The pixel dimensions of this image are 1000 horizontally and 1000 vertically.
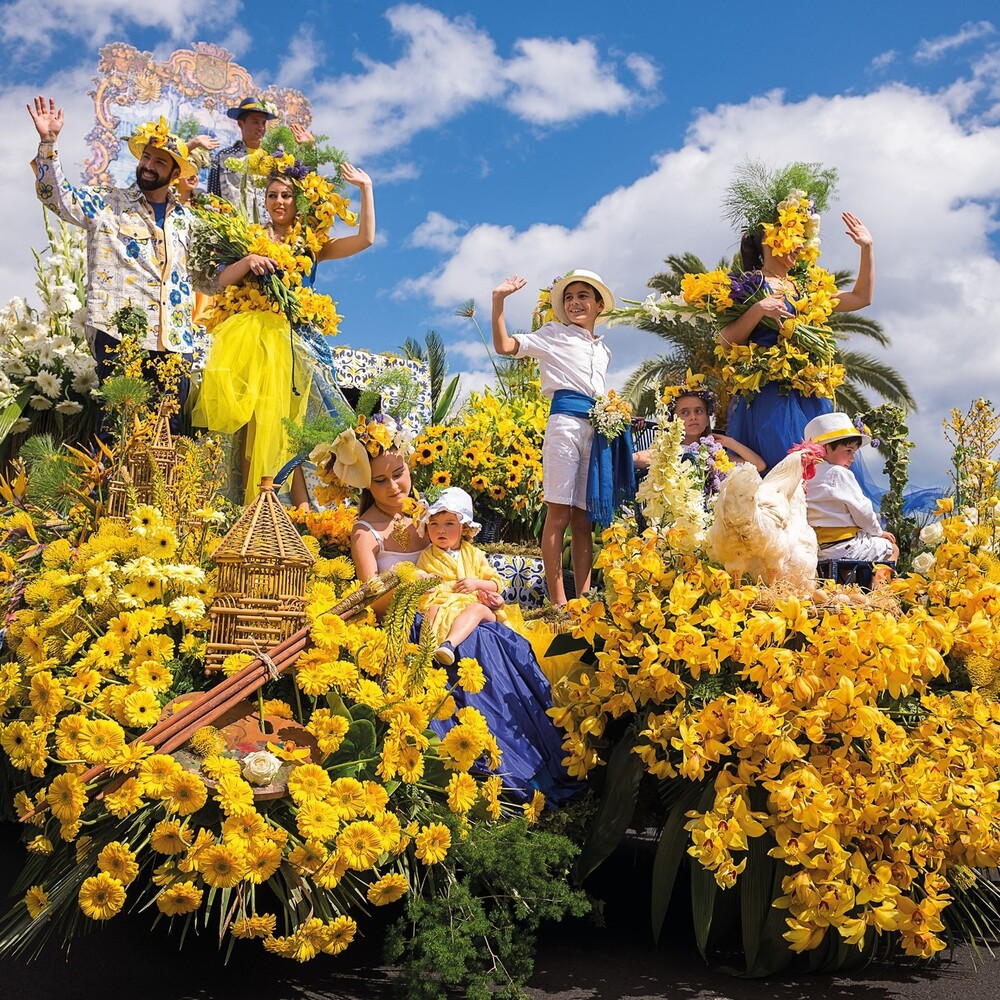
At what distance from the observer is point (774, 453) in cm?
593

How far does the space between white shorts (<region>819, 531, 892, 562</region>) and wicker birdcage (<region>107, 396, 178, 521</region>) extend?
3285 millimetres

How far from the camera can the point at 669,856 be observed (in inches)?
123

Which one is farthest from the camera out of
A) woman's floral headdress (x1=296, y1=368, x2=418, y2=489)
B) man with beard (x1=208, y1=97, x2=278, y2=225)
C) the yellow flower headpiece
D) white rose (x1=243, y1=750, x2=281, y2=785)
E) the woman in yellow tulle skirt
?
man with beard (x1=208, y1=97, x2=278, y2=225)

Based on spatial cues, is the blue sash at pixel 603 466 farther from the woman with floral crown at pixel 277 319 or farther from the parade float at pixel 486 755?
the woman with floral crown at pixel 277 319

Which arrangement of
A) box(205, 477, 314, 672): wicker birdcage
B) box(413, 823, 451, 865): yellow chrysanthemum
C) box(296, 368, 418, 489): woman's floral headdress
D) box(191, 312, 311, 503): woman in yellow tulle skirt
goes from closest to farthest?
box(413, 823, 451, 865): yellow chrysanthemum
box(205, 477, 314, 672): wicker birdcage
box(296, 368, 418, 489): woman's floral headdress
box(191, 312, 311, 503): woman in yellow tulle skirt

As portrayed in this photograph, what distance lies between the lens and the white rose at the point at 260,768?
8.75 feet

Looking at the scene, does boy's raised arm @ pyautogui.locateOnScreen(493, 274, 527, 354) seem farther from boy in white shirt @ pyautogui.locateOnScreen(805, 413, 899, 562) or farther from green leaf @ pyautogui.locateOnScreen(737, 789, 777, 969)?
green leaf @ pyautogui.locateOnScreen(737, 789, 777, 969)

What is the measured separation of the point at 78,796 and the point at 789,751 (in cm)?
190

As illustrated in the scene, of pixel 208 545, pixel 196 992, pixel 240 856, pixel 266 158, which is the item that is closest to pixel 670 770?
pixel 240 856

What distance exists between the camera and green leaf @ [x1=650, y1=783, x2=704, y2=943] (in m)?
3.10

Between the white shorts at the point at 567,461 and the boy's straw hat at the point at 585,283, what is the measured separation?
69 centimetres

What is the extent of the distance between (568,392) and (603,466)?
17.4 inches

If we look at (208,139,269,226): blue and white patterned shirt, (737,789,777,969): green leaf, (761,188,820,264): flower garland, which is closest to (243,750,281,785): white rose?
(737,789,777,969): green leaf

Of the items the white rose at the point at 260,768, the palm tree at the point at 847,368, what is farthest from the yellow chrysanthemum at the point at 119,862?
the palm tree at the point at 847,368
